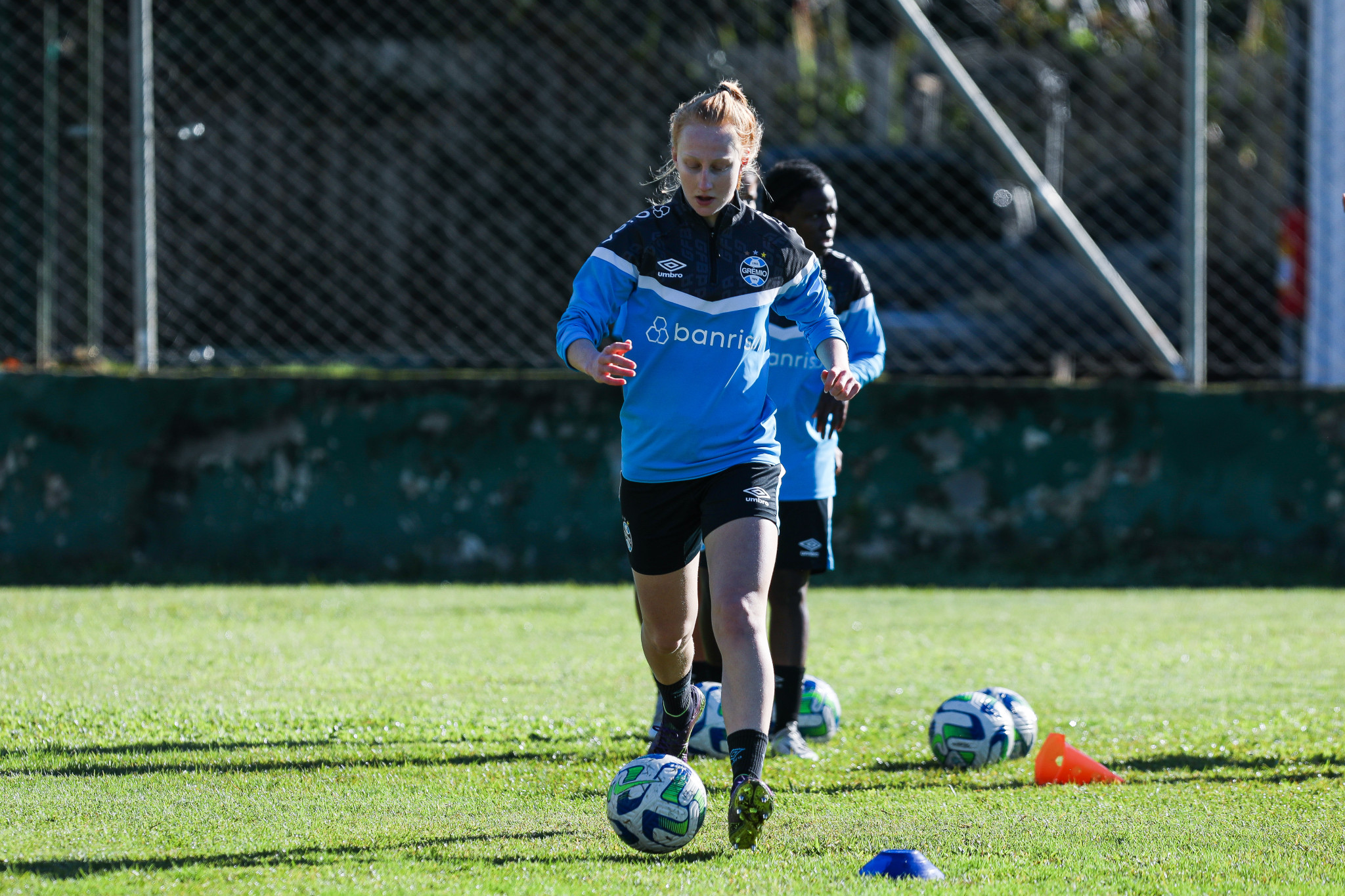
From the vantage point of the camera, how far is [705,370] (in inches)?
149

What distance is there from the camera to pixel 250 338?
8336mm

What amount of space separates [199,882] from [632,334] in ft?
5.31

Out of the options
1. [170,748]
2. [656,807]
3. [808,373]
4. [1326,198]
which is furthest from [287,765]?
[1326,198]

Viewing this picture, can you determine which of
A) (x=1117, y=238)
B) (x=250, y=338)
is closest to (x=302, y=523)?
(x=250, y=338)

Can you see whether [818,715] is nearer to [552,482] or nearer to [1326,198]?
[552,482]

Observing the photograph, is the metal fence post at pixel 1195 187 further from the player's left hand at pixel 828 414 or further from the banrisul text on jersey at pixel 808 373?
the player's left hand at pixel 828 414

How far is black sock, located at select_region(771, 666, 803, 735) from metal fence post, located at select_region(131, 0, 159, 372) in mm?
4888

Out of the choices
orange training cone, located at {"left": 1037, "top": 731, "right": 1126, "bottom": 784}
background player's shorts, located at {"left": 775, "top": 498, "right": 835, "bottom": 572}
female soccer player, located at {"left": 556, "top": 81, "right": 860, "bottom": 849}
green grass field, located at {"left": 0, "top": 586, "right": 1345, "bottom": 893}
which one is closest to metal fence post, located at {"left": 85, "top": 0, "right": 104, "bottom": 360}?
green grass field, located at {"left": 0, "top": 586, "right": 1345, "bottom": 893}

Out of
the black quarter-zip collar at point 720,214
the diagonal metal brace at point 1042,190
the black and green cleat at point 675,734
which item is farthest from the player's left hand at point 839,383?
the diagonal metal brace at point 1042,190

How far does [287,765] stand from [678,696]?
3.56ft

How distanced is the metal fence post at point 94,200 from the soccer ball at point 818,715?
5.18 meters

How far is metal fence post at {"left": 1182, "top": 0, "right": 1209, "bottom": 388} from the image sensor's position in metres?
8.21

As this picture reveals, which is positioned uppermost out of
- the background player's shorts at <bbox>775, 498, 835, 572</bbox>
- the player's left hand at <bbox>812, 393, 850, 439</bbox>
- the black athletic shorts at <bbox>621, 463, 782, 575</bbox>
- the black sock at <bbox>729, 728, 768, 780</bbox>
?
the player's left hand at <bbox>812, 393, 850, 439</bbox>

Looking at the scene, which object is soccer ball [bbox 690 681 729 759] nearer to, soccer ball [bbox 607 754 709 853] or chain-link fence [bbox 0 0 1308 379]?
soccer ball [bbox 607 754 709 853]
